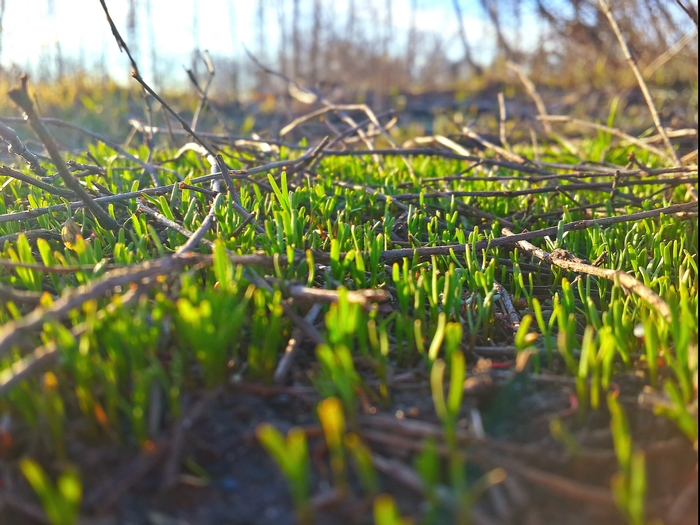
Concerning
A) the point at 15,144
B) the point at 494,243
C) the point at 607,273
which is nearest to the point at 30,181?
the point at 15,144

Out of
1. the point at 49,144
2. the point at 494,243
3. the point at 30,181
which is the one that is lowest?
the point at 494,243

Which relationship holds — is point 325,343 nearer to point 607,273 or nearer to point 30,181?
point 607,273

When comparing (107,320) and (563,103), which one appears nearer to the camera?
(107,320)

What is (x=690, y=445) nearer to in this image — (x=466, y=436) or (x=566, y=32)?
(x=466, y=436)

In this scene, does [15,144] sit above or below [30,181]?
above

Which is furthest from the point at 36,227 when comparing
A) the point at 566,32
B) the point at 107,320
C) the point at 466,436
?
the point at 566,32
